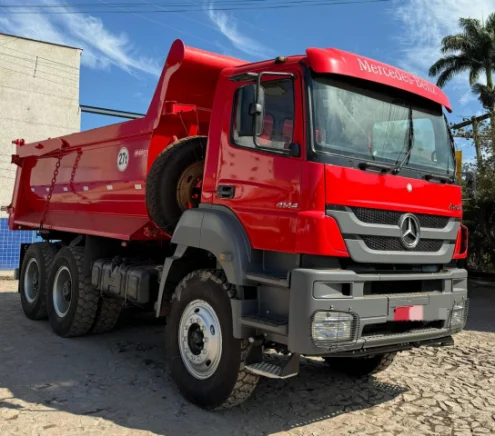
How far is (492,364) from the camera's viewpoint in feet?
19.5

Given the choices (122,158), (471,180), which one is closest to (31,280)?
(122,158)

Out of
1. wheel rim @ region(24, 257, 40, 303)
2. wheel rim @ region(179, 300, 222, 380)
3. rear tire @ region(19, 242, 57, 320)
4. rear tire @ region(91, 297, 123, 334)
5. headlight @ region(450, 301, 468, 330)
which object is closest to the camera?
wheel rim @ region(179, 300, 222, 380)

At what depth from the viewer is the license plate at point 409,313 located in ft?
12.7

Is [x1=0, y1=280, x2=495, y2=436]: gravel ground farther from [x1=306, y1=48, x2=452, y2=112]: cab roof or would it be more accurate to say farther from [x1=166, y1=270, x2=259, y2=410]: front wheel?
[x1=306, y1=48, x2=452, y2=112]: cab roof

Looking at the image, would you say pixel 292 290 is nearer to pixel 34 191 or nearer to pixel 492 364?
pixel 492 364

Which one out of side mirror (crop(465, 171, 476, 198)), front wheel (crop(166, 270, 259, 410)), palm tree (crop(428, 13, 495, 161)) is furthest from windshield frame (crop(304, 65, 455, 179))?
palm tree (crop(428, 13, 495, 161))

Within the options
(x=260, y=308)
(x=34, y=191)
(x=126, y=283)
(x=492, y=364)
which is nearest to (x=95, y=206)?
(x=126, y=283)

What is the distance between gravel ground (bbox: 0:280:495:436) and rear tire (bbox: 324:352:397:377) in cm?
12

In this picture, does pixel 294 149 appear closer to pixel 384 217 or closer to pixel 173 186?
pixel 384 217

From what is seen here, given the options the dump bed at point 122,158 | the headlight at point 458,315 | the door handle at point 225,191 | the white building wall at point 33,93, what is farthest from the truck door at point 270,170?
the white building wall at point 33,93

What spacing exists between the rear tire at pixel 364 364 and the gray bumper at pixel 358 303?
1.03m

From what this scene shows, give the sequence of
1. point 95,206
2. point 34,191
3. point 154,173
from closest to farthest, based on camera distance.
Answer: point 154,173 < point 95,206 < point 34,191

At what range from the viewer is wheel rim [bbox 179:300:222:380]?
419 centimetres

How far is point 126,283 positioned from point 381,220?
3.00 m
